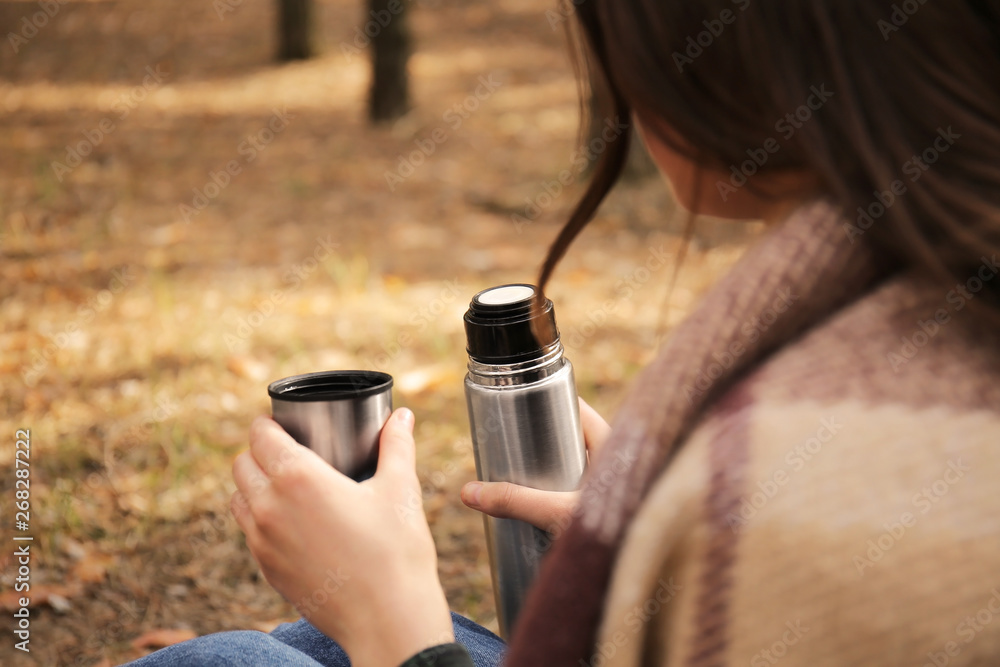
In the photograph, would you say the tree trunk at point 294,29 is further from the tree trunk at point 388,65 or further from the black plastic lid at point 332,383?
the black plastic lid at point 332,383

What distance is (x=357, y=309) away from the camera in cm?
377

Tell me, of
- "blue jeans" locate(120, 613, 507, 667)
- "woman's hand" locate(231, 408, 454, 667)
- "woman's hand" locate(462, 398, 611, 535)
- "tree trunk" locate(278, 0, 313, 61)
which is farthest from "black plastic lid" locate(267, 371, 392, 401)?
"tree trunk" locate(278, 0, 313, 61)

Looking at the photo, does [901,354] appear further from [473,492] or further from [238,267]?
[238,267]

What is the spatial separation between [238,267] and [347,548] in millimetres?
3294

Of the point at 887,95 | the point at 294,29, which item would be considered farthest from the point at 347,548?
the point at 294,29

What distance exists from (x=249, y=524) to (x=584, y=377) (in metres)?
2.34

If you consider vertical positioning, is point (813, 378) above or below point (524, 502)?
above

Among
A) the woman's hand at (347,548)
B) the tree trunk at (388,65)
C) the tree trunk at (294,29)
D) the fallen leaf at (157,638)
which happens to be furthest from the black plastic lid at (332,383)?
the tree trunk at (294,29)

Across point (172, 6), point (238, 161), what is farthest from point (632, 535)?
point (172, 6)

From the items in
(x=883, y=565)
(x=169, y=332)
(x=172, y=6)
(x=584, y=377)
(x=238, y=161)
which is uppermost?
(x=172, y=6)

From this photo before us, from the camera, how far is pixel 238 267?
4.09m

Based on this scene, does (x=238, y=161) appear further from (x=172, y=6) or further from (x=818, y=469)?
(x=818, y=469)

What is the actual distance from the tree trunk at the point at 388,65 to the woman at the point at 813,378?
5296 mm

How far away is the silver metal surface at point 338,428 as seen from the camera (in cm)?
112
